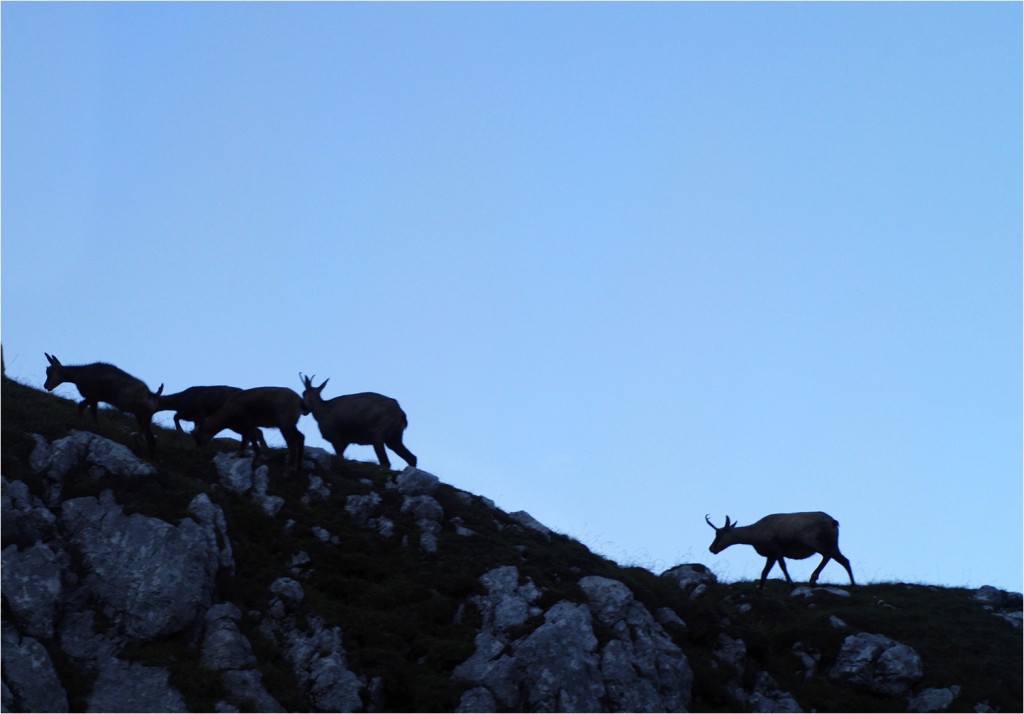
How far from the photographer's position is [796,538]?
35.6 meters

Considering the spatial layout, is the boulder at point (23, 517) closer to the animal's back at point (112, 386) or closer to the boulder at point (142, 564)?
the boulder at point (142, 564)

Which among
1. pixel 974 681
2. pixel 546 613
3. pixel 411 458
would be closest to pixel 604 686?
pixel 546 613

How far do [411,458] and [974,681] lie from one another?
54.9 ft

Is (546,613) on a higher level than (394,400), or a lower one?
lower

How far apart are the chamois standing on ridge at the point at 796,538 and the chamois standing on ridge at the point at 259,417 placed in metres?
13.7

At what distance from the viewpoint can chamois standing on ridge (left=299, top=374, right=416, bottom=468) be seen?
35.4m

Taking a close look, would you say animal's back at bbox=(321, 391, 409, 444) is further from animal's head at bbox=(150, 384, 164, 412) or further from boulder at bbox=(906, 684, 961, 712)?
boulder at bbox=(906, 684, 961, 712)

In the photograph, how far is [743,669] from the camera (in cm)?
2755

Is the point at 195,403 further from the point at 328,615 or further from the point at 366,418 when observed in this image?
the point at 328,615

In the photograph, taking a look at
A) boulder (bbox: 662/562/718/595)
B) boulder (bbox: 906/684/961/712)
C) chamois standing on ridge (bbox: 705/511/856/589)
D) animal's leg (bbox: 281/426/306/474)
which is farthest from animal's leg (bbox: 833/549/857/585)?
animal's leg (bbox: 281/426/306/474)

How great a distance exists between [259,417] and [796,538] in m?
16.2

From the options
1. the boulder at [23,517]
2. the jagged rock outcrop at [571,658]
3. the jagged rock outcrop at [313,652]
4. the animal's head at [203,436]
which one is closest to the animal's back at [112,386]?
the animal's head at [203,436]

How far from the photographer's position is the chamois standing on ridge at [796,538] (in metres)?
35.1

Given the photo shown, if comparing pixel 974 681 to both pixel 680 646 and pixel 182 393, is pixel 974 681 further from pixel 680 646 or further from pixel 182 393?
pixel 182 393
